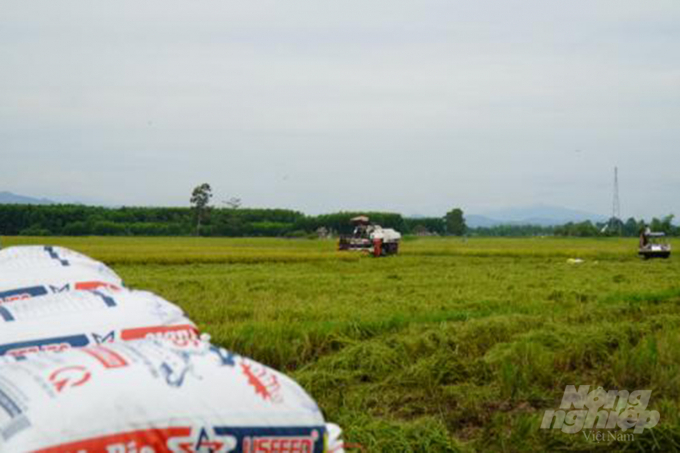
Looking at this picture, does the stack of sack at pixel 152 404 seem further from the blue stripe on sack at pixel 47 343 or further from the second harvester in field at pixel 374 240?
the second harvester in field at pixel 374 240

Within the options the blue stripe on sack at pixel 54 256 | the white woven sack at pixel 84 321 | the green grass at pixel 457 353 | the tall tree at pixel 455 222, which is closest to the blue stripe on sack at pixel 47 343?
the white woven sack at pixel 84 321

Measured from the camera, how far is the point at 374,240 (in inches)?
1161

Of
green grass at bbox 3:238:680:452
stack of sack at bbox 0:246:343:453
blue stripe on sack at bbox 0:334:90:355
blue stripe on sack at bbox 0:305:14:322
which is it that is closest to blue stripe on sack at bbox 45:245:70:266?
blue stripe on sack at bbox 0:305:14:322

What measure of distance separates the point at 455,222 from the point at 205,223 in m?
36.4

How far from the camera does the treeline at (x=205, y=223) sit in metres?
70.4

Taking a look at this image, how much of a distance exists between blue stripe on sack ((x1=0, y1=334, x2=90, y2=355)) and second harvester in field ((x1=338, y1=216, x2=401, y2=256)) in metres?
25.9

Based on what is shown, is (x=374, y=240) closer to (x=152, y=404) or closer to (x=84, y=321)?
(x=84, y=321)

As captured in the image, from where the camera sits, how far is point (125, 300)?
3381mm

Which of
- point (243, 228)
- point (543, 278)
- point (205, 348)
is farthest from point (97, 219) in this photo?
point (205, 348)

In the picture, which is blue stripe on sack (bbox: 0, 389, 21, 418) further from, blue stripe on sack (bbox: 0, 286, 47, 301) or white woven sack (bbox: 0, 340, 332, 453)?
blue stripe on sack (bbox: 0, 286, 47, 301)

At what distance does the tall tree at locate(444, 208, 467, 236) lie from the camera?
3962 inches

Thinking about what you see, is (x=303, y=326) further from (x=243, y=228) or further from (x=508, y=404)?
(x=243, y=228)

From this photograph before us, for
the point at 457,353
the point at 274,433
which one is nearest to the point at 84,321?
the point at 274,433

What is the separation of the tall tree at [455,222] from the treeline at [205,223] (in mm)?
197
